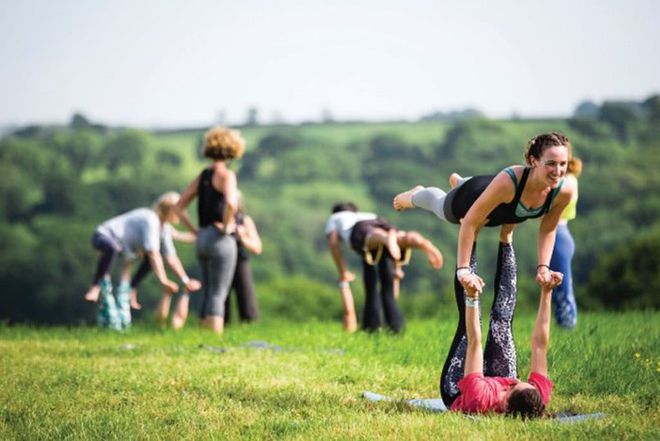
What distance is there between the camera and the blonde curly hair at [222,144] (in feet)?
40.0

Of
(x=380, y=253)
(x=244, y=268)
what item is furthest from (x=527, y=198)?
(x=244, y=268)

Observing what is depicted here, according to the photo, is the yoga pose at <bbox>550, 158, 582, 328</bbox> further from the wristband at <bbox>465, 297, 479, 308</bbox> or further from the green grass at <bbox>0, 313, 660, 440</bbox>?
the wristband at <bbox>465, 297, 479, 308</bbox>

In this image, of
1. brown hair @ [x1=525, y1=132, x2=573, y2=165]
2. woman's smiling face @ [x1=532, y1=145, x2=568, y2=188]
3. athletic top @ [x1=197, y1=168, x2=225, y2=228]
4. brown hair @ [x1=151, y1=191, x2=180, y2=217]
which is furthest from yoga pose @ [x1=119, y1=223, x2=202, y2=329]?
woman's smiling face @ [x1=532, y1=145, x2=568, y2=188]

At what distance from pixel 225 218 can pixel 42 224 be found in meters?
61.8

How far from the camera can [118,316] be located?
15438 millimetres

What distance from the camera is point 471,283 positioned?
6.75 m

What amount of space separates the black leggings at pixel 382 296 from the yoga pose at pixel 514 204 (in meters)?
4.19

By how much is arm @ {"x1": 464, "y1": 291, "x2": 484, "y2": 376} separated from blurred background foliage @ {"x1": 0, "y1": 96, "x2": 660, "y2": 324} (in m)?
30.6

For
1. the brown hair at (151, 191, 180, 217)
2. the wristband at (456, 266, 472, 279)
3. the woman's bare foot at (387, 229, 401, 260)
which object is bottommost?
the woman's bare foot at (387, 229, 401, 260)

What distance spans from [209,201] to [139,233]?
282 centimetres

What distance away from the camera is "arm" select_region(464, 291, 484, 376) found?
22.6ft

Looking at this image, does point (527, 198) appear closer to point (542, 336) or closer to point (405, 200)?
point (542, 336)

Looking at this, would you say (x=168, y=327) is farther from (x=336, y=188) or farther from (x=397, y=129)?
(x=397, y=129)

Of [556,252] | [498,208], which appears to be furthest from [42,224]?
[498,208]
